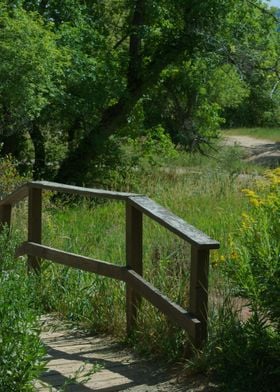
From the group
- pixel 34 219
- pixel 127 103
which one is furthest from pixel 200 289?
pixel 127 103

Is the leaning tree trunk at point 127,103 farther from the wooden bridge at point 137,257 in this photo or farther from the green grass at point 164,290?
the wooden bridge at point 137,257

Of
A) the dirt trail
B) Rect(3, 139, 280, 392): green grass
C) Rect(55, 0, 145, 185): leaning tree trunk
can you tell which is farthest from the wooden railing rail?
the dirt trail

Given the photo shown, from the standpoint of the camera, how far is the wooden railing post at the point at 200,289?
16.3ft

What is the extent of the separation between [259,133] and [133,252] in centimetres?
4087

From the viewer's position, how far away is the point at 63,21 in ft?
59.0

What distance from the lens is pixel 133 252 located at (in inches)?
227

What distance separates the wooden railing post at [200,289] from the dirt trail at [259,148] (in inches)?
841

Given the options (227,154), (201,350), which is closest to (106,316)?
(201,350)

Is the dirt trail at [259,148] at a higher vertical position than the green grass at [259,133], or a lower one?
lower

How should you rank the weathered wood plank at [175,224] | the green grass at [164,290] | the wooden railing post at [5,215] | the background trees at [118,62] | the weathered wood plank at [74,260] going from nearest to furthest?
1. the green grass at [164,290]
2. the weathered wood plank at [175,224]
3. the weathered wood plank at [74,260]
4. the wooden railing post at [5,215]
5. the background trees at [118,62]

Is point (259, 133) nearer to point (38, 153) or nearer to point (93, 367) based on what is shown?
point (38, 153)

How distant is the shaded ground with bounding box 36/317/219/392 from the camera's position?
4.76 meters

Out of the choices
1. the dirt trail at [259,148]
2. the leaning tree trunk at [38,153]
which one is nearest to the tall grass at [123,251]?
the leaning tree trunk at [38,153]

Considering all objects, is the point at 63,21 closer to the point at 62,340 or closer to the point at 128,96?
the point at 128,96
